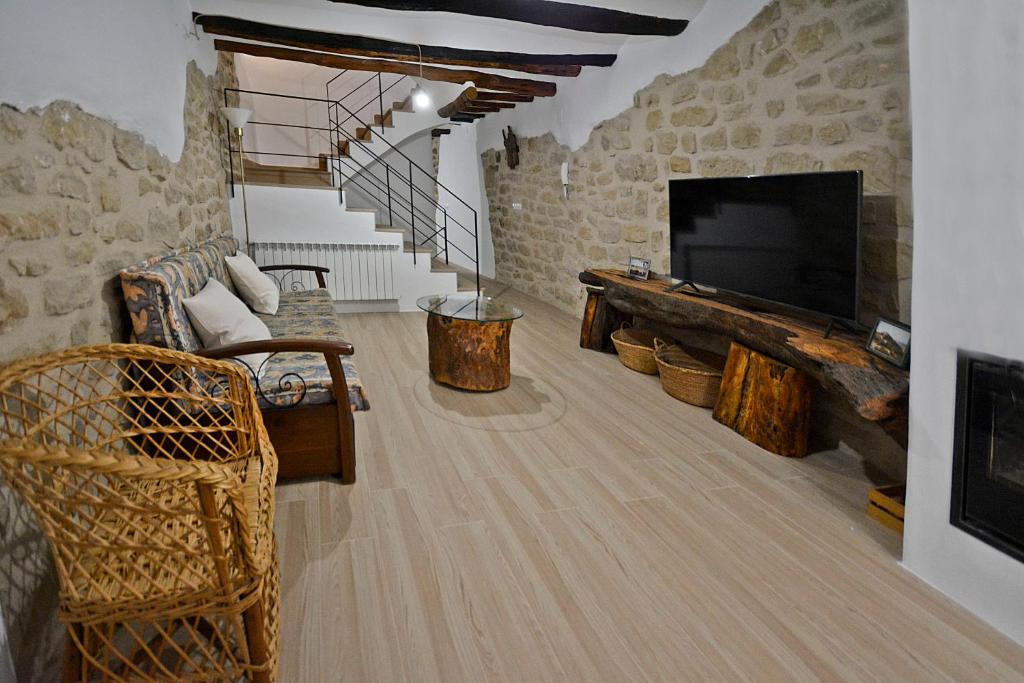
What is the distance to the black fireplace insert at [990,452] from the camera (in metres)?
1.59

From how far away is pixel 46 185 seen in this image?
171 cm

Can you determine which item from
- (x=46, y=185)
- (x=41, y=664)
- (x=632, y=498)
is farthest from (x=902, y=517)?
(x=46, y=185)

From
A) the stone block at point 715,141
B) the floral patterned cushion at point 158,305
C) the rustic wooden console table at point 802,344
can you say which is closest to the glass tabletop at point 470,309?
the rustic wooden console table at point 802,344

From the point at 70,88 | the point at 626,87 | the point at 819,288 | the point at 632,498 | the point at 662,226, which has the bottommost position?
the point at 632,498

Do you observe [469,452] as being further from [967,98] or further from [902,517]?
[967,98]

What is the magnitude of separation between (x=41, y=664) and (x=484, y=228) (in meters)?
7.58

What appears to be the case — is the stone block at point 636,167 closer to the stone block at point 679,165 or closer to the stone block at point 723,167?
the stone block at point 679,165

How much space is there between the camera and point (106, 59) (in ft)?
7.41

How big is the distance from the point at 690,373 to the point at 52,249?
2829 millimetres

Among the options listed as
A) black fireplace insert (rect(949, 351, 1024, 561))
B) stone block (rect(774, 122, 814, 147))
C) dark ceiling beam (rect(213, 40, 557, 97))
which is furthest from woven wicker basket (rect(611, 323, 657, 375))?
dark ceiling beam (rect(213, 40, 557, 97))

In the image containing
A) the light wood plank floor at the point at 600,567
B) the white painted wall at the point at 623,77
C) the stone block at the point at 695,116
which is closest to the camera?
the light wood plank floor at the point at 600,567

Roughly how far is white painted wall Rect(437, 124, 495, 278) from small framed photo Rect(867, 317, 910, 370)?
20.8 feet

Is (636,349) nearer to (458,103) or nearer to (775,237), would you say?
(775,237)

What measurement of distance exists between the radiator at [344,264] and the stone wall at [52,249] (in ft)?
9.37
